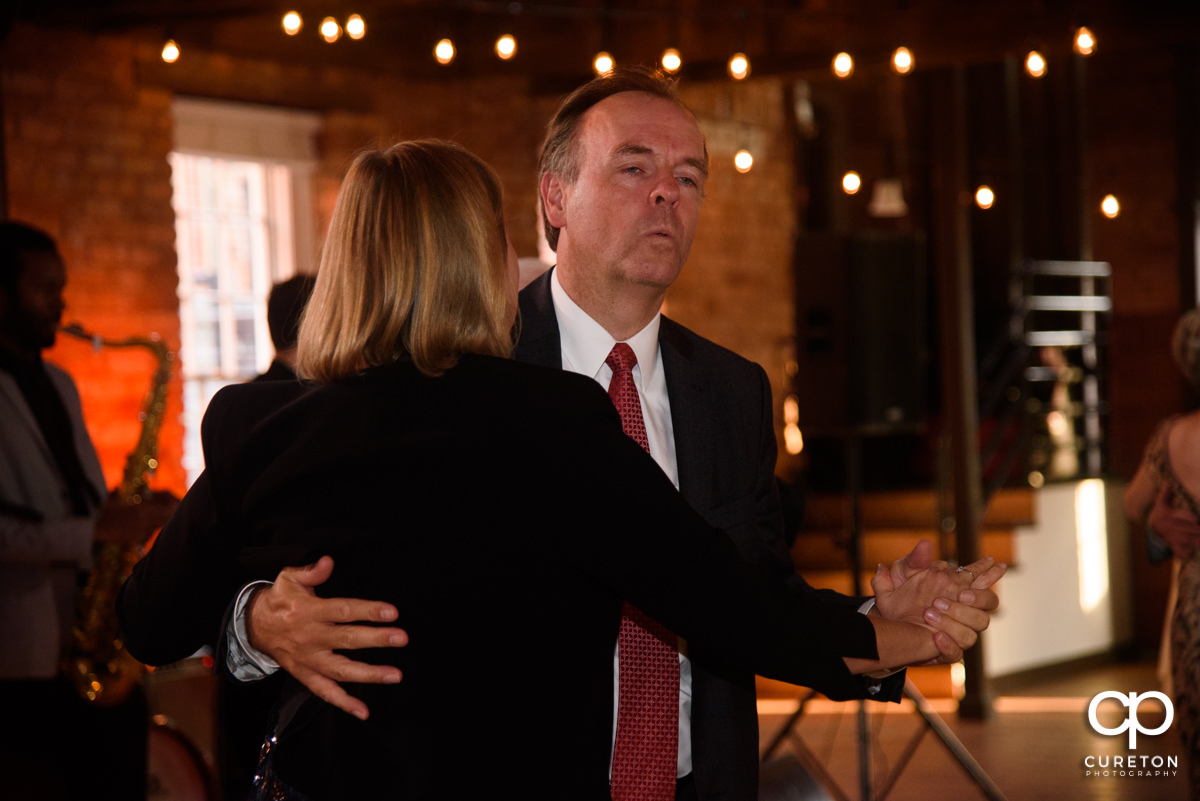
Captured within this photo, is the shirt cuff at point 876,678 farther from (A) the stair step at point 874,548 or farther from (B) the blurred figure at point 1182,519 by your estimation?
(A) the stair step at point 874,548

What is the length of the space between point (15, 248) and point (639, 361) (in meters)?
2.19

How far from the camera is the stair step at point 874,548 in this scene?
7.46 m

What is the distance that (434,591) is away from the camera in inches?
55.3

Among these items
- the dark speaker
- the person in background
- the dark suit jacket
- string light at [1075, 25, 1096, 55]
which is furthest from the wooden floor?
string light at [1075, 25, 1096, 55]

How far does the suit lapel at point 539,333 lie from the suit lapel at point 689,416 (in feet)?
0.62

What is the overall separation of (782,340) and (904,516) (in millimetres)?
1407

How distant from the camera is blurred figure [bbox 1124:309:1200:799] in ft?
11.3

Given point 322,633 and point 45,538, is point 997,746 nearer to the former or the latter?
point 45,538

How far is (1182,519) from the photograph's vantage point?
3.59 metres

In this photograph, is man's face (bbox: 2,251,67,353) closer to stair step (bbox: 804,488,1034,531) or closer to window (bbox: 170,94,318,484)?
window (bbox: 170,94,318,484)

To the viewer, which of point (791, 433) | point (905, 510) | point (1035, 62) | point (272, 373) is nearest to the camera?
point (272, 373)

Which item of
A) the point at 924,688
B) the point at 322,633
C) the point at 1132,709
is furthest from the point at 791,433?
the point at 322,633

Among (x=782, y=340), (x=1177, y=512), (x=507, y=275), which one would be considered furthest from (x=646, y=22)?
(x=507, y=275)

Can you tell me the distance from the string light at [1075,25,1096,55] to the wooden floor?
291 centimetres
